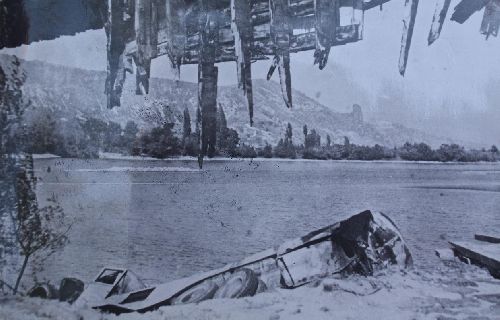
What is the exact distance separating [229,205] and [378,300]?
1.55 meters

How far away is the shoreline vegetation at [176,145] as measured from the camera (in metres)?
4.04

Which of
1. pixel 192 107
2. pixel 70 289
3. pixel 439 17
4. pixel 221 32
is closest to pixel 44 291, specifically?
pixel 70 289

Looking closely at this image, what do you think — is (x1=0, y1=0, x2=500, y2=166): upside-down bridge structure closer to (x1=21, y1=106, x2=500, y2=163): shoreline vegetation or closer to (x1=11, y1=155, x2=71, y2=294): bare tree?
(x1=21, y1=106, x2=500, y2=163): shoreline vegetation

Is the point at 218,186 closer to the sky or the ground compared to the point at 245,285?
closer to the sky

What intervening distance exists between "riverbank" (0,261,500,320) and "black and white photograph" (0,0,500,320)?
0.01 metres

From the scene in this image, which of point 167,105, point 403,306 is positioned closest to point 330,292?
point 403,306

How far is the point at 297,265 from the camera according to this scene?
3787 mm

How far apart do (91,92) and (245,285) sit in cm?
255

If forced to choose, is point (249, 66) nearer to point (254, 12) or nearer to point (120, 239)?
point (254, 12)

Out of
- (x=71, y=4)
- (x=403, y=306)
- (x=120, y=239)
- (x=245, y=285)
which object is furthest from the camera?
(x=71, y=4)

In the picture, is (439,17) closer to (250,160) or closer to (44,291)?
(250,160)

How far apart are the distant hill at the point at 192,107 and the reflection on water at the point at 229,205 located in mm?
277

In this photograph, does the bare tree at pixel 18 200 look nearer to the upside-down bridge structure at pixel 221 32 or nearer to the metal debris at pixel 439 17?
Answer: the upside-down bridge structure at pixel 221 32

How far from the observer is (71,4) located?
5.09 m
